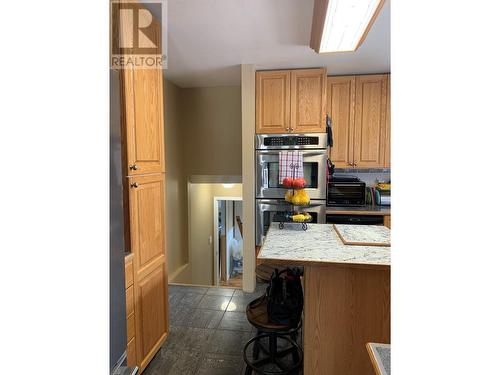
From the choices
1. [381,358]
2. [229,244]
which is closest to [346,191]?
[381,358]

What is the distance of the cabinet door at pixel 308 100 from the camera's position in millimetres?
3205

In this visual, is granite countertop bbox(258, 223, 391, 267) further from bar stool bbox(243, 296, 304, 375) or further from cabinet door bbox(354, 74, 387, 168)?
cabinet door bbox(354, 74, 387, 168)

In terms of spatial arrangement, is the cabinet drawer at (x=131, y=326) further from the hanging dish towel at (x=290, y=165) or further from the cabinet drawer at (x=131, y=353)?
the hanging dish towel at (x=290, y=165)

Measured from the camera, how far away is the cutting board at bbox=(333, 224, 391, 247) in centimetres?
167

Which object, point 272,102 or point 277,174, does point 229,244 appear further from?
point 272,102

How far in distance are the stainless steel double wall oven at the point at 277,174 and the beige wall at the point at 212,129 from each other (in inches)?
33.3

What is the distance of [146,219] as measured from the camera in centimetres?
185

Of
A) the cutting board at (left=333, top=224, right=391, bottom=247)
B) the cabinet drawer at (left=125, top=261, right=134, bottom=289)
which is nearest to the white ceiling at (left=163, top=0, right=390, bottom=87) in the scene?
the cutting board at (left=333, top=224, right=391, bottom=247)

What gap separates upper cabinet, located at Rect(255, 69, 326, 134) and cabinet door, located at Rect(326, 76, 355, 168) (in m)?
0.37

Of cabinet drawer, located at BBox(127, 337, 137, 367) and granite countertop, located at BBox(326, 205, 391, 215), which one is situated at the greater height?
granite countertop, located at BBox(326, 205, 391, 215)

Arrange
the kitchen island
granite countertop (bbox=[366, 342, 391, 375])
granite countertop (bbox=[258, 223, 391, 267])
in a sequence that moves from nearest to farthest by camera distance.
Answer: granite countertop (bbox=[366, 342, 391, 375]) → granite countertop (bbox=[258, 223, 391, 267]) → the kitchen island

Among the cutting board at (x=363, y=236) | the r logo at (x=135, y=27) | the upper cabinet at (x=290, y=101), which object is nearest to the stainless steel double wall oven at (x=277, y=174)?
the upper cabinet at (x=290, y=101)
